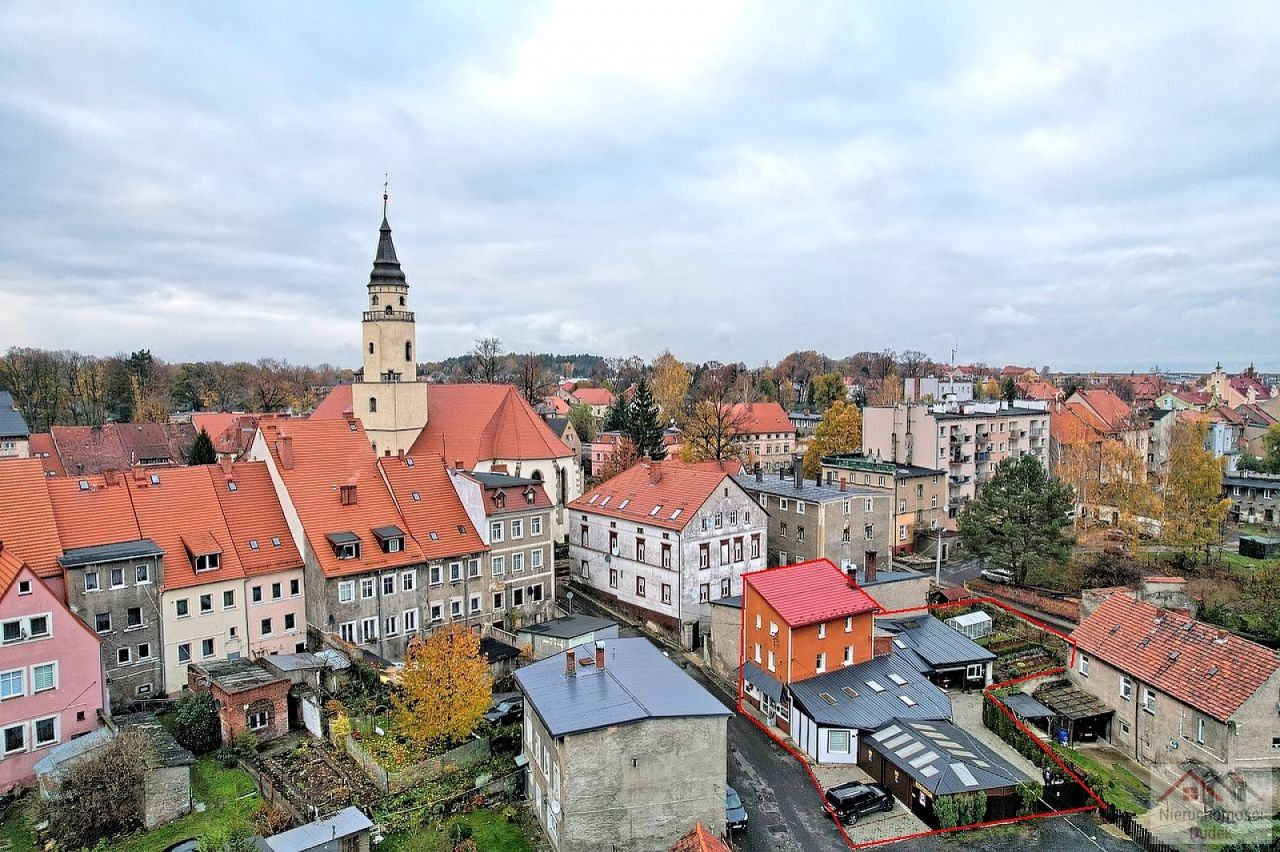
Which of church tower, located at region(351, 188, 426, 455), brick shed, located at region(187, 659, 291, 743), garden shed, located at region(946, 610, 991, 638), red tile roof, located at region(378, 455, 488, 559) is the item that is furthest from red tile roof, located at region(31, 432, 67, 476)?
garden shed, located at region(946, 610, 991, 638)

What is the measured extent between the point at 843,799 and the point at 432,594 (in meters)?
22.6

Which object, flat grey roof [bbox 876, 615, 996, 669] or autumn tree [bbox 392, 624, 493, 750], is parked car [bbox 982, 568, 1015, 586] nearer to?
flat grey roof [bbox 876, 615, 996, 669]

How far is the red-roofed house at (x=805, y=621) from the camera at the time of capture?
3350 centimetres

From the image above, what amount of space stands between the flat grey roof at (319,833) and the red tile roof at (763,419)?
79527mm

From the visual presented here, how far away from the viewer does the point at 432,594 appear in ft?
131

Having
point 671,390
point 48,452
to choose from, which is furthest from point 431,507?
point 671,390

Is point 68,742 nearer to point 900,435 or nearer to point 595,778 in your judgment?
point 595,778

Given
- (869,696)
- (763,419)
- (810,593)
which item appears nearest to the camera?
(869,696)

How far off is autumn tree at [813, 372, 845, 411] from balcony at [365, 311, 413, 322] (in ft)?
266

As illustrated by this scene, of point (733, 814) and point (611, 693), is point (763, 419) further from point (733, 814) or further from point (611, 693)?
point (611, 693)

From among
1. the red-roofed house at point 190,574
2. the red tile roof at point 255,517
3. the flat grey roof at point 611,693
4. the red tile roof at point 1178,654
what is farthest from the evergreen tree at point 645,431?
the flat grey roof at point 611,693

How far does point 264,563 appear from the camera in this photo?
3678 centimetres

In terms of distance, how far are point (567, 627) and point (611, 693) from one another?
13.3 meters

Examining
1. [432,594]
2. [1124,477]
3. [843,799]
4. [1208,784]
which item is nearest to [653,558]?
[432,594]
